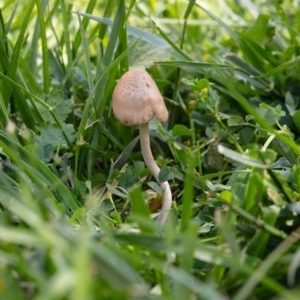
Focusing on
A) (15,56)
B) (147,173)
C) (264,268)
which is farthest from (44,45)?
(264,268)

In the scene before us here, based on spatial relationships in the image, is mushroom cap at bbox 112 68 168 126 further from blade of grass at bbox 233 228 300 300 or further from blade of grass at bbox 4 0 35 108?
blade of grass at bbox 233 228 300 300

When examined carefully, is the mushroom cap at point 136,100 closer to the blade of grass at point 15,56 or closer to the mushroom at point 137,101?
the mushroom at point 137,101

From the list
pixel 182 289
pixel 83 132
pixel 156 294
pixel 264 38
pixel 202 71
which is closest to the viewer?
pixel 182 289

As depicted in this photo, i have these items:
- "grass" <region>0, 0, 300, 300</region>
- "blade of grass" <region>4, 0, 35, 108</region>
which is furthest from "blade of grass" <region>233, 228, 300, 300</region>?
"blade of grass" <region>4, 0, 35, 108</region>

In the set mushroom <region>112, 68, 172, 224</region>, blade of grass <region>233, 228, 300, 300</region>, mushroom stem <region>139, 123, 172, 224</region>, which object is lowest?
mushroom stem <region>139, 123, 172, 224</region>

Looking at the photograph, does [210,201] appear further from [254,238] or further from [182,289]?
[182,289]

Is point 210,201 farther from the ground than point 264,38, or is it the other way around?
point 264,38

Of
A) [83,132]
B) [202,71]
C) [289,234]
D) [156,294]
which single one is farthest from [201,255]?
[202,71]
